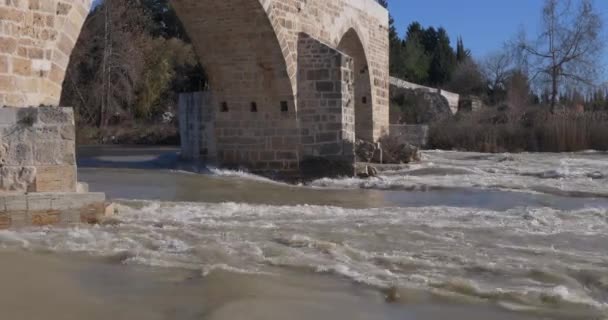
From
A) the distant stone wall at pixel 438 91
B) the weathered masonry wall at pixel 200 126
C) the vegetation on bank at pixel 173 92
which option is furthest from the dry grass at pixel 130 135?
the weathered masonry wall at pixel 200 126

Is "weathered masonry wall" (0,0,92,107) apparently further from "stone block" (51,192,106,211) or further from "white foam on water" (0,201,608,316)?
"white foam on water" (0,201,608,316)

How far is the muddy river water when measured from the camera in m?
2.79

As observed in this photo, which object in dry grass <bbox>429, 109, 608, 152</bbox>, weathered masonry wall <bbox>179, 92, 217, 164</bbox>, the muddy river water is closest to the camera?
the muddy river water

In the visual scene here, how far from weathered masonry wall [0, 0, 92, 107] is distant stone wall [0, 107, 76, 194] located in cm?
34

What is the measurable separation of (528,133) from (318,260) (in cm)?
1467

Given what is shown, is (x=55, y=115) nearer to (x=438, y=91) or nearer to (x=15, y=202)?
(x=15, y=202)

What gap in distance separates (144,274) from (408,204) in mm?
3962

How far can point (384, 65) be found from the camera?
15398mm

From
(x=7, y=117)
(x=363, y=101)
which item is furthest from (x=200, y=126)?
(x=7, y=117)

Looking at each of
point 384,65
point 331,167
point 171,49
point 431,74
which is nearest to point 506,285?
point 331,167

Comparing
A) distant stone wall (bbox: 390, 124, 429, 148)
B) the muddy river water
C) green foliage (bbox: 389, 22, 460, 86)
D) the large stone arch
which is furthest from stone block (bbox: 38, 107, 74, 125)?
green foliage (bbox: 389, 22, 460, 86)

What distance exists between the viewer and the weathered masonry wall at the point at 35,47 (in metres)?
5.22

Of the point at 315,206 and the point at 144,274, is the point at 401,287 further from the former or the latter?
the point at 315,206

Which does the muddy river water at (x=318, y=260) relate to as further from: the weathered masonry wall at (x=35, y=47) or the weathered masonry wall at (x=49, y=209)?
the weathered masonry wall at (x=35, y=47)
